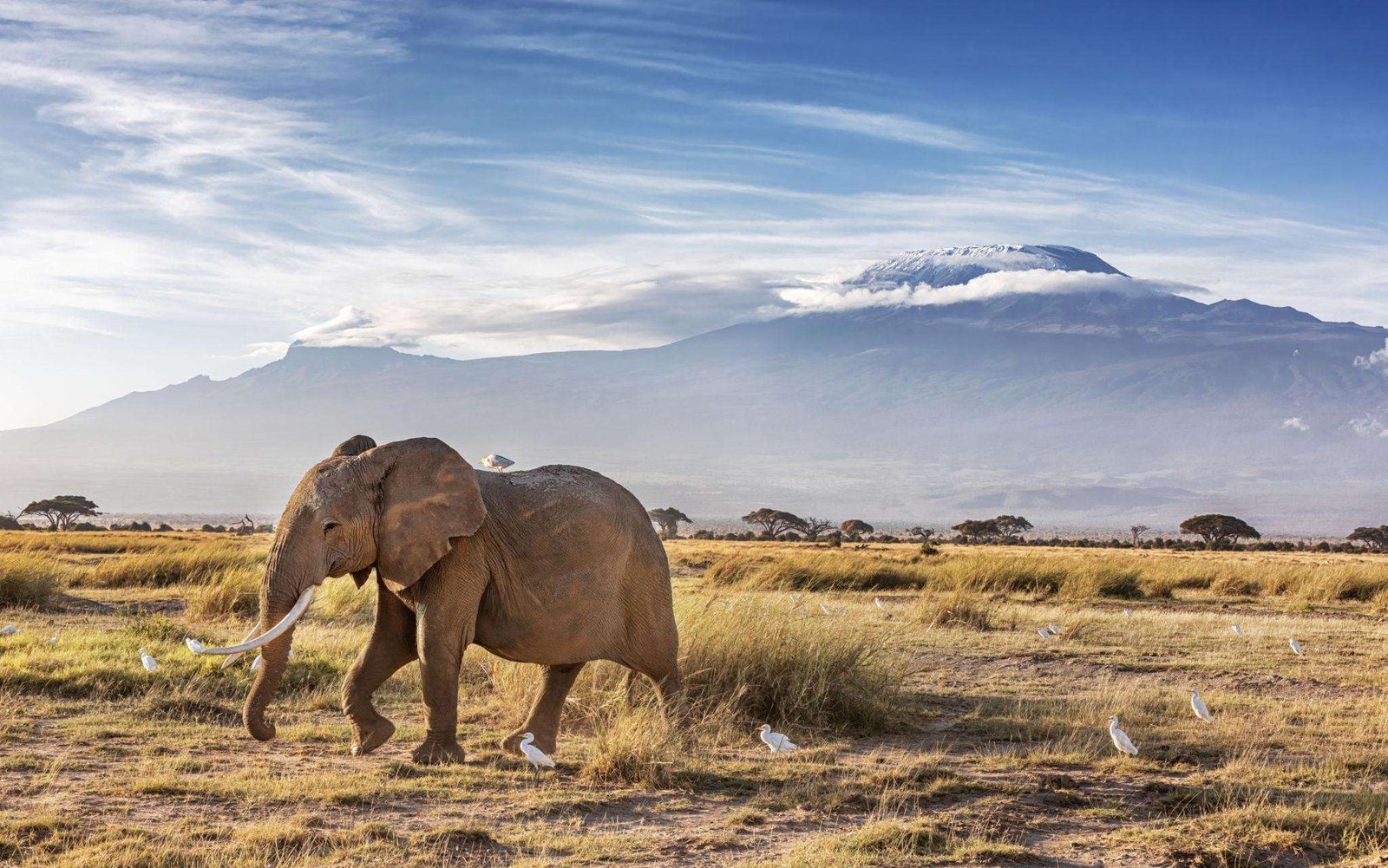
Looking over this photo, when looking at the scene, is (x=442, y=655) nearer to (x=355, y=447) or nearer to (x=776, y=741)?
(x=355, y=447)

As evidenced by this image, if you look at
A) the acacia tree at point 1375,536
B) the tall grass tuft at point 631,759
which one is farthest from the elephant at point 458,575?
the acacia tree at point 1375,536

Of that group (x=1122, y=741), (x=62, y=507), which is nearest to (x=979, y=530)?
(x=62, y=507)

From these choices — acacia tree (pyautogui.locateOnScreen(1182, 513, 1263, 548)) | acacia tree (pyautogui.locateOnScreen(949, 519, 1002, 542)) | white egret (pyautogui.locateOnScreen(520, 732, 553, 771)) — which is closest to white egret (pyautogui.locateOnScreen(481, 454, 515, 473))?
white egret (pyautogui.locateOnScreen(520, 732, 553, 771))

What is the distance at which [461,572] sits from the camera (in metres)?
9.31

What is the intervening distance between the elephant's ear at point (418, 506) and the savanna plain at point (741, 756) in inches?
56.2

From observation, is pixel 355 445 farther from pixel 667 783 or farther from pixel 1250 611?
pixel 1250 611

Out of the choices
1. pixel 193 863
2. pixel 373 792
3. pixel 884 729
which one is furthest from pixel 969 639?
pixel 193 863

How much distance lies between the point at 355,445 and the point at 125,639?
235 inches

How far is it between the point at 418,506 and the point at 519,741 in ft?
6.49

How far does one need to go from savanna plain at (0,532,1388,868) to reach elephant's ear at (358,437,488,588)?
1.43 m

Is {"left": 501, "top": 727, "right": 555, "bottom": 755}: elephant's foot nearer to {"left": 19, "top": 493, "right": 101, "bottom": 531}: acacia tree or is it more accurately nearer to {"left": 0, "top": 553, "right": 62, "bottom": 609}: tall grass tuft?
{"left": 0, "top": 553, "right": 62, "bottom": 609}: tall grass tuft

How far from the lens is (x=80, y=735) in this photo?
995 centimetres

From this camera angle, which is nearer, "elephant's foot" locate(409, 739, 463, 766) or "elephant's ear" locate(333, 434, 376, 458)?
"elephant's foot" locate(409, 739, 463, 766)

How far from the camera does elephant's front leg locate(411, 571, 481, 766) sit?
9180 mm
